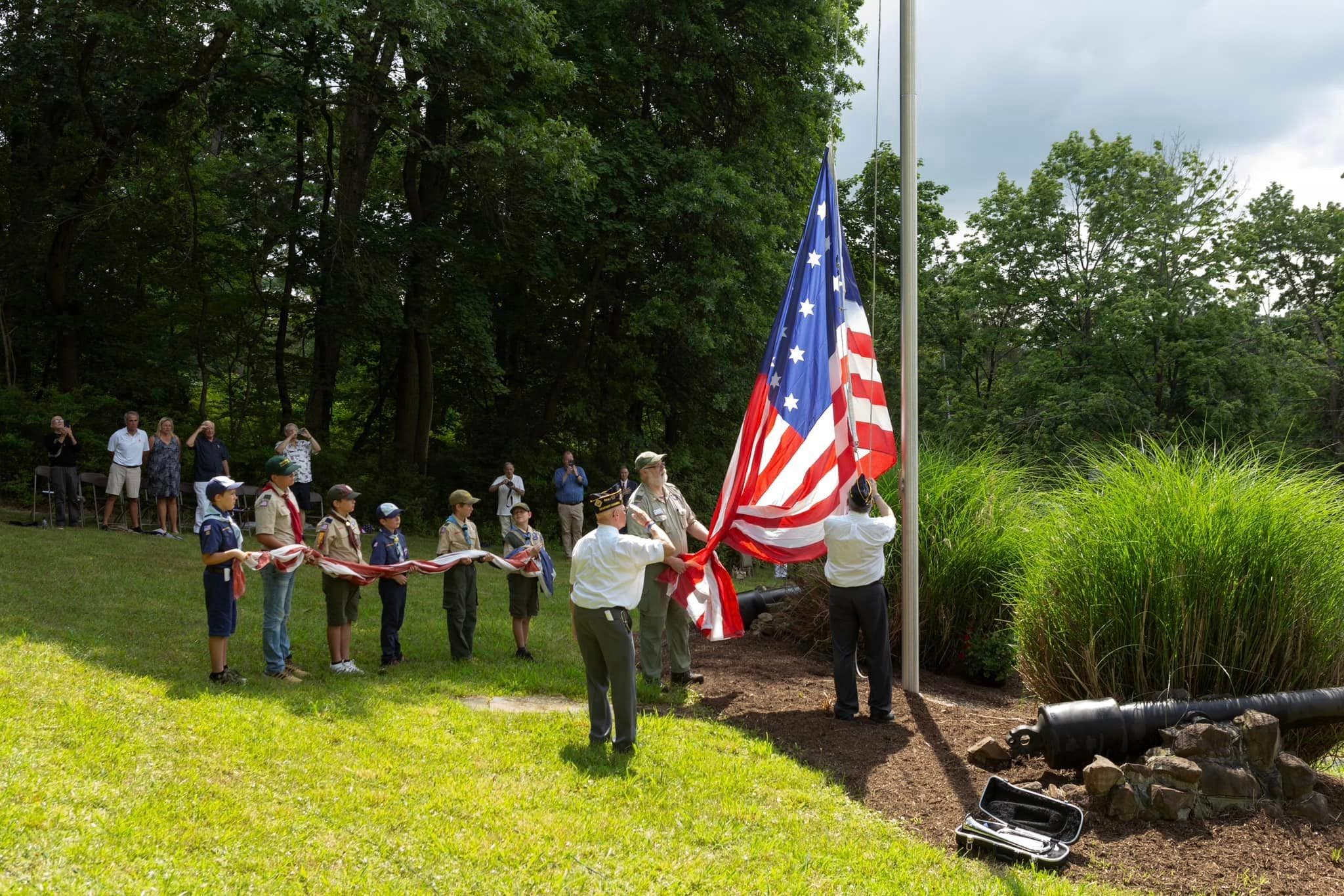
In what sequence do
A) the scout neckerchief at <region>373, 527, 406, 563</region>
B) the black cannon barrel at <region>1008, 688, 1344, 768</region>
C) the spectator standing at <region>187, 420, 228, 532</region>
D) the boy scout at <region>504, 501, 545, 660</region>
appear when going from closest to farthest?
1. the black cannon barrel at <region>1008, 688, 1344, 768</region>
2. the scout neckerchief at <region>373, 527, 406, 563</region>
3. the boy scout at <region>504, 501, 545, 660</region>
4. the spectator standing at <region>187, 420, 228, 532</region>

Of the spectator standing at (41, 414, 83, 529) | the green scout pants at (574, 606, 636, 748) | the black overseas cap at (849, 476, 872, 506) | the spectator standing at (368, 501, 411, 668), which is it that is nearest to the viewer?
the green scout pants at (574, 606, 636, 748)

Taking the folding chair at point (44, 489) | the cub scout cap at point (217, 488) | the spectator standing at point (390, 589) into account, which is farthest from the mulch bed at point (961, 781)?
the folding chair at point (44, 489)

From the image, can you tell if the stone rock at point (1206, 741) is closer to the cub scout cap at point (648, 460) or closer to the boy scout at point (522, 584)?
the cub scout cap at point (648, 460)

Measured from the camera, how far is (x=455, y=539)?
9836 millimetres

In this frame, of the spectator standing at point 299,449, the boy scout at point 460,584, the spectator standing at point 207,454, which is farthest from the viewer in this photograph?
the spectator standing at point 299,449

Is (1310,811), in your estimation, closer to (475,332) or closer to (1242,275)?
(475,332)

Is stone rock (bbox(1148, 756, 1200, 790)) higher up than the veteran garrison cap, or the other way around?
the veteran garrison cap

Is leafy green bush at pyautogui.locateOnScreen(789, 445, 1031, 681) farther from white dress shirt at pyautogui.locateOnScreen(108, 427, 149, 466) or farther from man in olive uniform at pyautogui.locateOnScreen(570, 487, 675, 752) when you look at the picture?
white dress shirt at pyautogui.locateOnScreen(108, 427, 149, 466)

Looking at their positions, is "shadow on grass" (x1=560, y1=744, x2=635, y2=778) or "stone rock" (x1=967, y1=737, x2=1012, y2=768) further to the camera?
"stone rock" (x1=967, y1=737, x2=1012, y2=768)

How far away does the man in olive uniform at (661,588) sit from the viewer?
889 centimetres

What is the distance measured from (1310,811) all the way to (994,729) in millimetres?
2267

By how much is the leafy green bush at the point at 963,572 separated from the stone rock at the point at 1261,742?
4185 millimetres

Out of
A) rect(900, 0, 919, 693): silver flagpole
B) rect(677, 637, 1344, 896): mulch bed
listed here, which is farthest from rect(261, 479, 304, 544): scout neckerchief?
rect(900, 0, 919, 693): silver flagpole

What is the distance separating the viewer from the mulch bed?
17.4 ft
